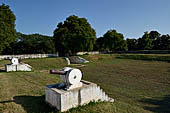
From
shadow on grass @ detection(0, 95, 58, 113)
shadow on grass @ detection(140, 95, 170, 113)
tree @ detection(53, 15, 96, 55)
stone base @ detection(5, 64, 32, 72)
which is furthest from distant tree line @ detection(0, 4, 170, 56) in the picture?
shadow on grass @ detection(140, 95, 170, 113)

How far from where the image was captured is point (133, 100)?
796cm

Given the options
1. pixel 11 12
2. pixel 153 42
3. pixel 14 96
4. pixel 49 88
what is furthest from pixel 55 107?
pixel 153 42

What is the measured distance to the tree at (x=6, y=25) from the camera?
21.9m

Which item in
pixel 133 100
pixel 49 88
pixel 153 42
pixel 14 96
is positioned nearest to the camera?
pixel 49 88

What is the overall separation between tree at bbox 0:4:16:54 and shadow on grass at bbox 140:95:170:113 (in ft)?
77.9

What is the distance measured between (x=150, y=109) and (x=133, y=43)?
169 ft

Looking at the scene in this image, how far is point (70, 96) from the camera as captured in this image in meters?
5.39

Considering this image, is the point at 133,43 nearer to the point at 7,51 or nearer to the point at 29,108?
the point at 7,51

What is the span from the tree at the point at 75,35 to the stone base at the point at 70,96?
2440 centimetres

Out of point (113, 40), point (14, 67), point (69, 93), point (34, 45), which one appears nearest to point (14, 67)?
point (14, 67)

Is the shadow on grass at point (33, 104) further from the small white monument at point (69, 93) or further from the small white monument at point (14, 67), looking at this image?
the small white monument at point (14, 67)

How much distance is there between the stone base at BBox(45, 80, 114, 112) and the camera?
5184mm

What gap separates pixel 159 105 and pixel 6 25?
25487 mm

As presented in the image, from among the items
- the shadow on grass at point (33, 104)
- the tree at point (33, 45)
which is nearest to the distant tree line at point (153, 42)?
the tree at point (33, 45)
